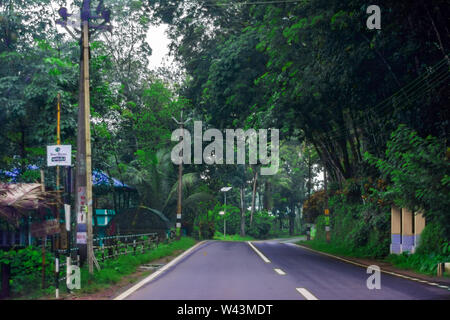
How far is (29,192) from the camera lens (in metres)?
13.7

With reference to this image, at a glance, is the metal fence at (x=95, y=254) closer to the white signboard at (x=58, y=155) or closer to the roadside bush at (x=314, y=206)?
the white signboard at (x=58, y=155)

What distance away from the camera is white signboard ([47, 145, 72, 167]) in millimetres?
11836

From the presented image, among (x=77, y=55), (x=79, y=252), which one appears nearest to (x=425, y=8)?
(x=79, y=252)

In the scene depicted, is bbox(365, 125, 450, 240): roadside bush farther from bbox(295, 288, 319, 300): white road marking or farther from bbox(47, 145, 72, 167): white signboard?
bbox(47, 145, 72, 167): white signboard

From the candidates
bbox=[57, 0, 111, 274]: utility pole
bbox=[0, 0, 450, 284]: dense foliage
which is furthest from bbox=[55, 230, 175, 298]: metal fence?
bbox=[0, 0, 450, 284]: dense foliage

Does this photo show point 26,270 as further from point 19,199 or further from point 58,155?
point 58,155

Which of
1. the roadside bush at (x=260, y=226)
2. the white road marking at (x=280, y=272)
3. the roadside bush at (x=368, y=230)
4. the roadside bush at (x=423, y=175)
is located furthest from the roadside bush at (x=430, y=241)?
the roadside bush at (x=260, y=226)

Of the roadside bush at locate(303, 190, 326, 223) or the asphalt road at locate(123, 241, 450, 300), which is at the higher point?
the asphalt road at locate(123, 241, 450, 300)

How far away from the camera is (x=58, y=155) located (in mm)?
11938

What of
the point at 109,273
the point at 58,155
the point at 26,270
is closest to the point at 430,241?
the point at 109,273

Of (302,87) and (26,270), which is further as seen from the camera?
(302,87)

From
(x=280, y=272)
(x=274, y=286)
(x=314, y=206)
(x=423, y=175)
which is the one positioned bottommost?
(x=314, y=206)

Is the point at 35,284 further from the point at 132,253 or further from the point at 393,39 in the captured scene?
the point at 393,39
